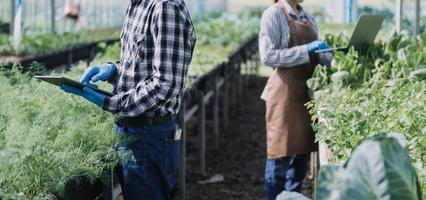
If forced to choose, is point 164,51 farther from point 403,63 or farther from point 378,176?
point 403,63

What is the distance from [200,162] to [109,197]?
12.7ft

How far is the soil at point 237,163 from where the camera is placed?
6.70 meters

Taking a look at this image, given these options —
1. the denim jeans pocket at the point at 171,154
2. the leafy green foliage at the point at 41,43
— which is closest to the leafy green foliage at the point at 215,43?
the leafy green foliage at the point at 41,43

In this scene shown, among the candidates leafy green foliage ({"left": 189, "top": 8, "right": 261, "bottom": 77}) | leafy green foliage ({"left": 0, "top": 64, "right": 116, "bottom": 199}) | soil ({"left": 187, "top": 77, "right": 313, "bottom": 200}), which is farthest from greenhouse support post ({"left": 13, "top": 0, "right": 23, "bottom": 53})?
leafy green foliage ({"left": 0, "top": 64, "right": 116, "bottom": 199})

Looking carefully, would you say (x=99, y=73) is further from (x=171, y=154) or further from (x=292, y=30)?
(x=292, y=30)

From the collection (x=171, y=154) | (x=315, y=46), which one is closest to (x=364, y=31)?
(x=315, y=46)

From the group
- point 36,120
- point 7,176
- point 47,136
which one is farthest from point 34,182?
point 36,120

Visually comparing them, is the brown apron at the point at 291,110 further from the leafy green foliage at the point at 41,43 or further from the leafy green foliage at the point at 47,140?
the leafy green foliage at the point at 41,43

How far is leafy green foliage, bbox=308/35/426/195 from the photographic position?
9.70 ft

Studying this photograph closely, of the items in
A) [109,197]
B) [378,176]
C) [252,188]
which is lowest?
[252,188]

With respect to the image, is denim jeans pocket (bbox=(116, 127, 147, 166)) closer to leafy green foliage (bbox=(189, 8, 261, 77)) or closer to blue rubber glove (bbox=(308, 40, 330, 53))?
blue rubber glove (bbox=(308, 40, 330, 53))

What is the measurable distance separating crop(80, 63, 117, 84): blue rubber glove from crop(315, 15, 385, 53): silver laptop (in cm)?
165

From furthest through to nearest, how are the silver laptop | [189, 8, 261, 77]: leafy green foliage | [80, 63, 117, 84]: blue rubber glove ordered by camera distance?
1. [189, 8, 261, 77]: leafy green foliage
2. the silver laptop
3. [80, 63, 117, 84]: blue rubber glove

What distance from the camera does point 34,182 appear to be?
2.68 meters
